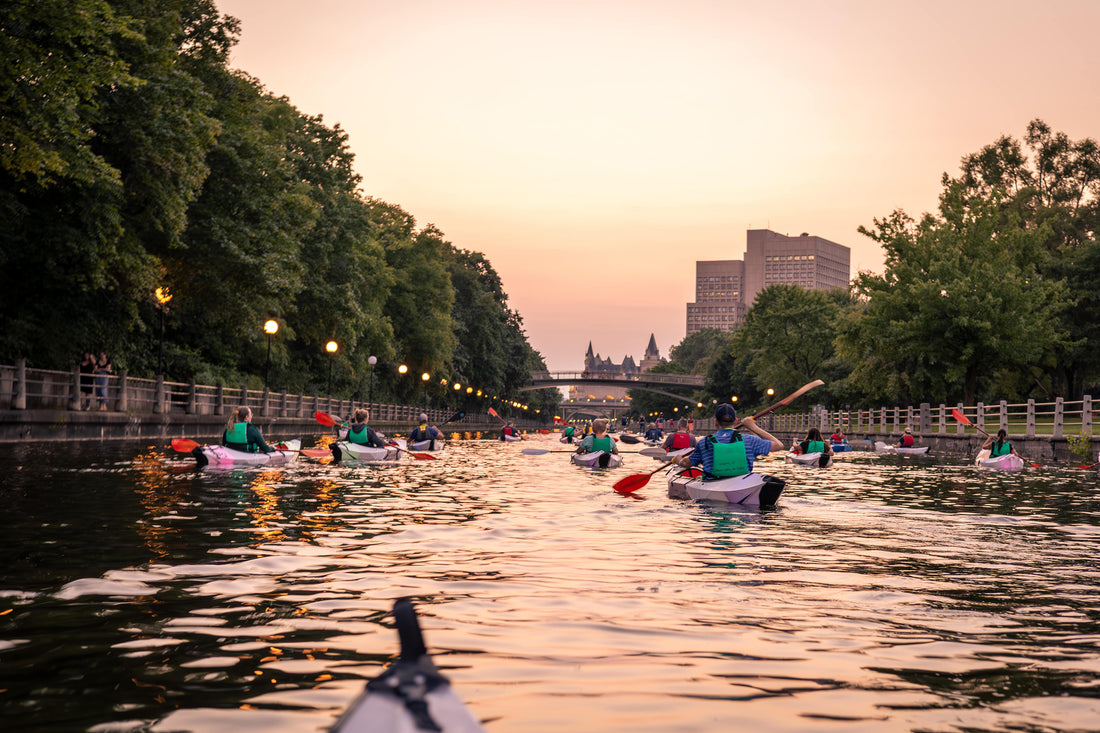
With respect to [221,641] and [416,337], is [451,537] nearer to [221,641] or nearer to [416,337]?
[221,641]

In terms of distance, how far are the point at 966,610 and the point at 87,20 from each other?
69.4ft

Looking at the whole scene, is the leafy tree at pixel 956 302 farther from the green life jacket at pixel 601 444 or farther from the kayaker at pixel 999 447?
the green life jacket at pixel 601 444

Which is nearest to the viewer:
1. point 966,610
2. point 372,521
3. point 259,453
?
point 966,610

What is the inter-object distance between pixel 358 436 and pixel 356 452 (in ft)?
1.34

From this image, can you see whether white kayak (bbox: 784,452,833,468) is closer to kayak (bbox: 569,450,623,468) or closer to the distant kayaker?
the distant kayaker

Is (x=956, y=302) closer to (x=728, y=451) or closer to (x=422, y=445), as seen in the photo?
Answer: (x=422, y=445)

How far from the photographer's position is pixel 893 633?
5.83 meters

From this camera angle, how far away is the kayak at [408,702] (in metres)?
2.28

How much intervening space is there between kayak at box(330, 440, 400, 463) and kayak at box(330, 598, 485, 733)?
20.8m

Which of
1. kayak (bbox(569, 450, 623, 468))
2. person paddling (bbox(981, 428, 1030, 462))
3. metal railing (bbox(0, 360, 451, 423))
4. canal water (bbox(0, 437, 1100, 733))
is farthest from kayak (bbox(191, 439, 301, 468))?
person paddling (bbox(981, 428, 1030, 462))

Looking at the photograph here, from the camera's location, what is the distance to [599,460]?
24.8 metres

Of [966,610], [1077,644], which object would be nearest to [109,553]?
[966,610]

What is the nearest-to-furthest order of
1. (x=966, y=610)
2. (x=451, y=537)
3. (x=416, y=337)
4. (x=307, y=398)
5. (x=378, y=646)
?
(x=378, y=646)
(x=966, y=610)
(x=451, y=537)
(x=307, y=398)
(x=416, y=337)

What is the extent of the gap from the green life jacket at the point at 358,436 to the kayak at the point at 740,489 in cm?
1067
